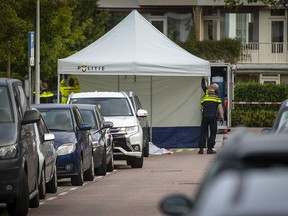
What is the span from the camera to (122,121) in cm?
2609

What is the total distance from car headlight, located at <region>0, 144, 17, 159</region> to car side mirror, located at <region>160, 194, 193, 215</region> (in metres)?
7.15

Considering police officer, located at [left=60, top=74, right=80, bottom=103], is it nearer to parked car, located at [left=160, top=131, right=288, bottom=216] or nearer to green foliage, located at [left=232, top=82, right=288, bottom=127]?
green foliage, located at [left=232, top=82, right=288, bottom=127]

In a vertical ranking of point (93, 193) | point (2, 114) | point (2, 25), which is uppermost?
point (2, 25)

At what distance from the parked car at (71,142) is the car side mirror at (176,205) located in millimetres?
13255

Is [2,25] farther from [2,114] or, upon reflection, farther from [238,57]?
[238,57]

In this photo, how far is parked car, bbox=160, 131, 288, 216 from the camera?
5195 millimetres

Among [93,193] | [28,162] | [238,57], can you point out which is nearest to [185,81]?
[93,193]

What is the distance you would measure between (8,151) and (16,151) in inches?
5.9

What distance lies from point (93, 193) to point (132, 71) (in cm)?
1289

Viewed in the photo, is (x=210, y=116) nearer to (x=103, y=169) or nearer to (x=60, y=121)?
(x=103, y=169)

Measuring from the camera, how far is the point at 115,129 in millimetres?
25906

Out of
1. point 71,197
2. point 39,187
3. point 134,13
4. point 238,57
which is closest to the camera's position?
point 39,187

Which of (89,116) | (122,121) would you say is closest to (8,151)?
(89,116)

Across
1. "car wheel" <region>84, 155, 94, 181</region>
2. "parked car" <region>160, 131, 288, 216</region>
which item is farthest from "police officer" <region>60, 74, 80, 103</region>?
"parked car" <region>160, 131, 288, 216</region>
